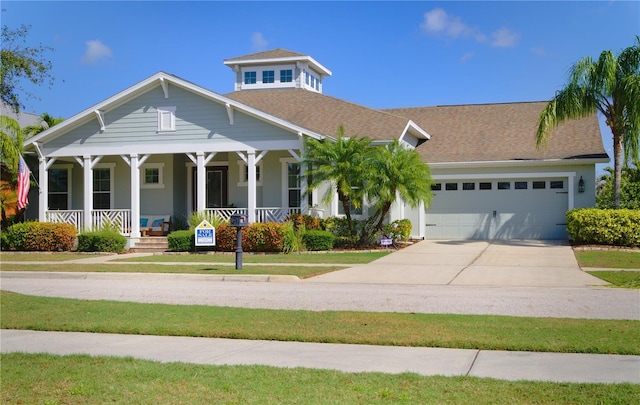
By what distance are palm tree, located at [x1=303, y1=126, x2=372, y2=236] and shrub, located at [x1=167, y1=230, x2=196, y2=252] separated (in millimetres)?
4407

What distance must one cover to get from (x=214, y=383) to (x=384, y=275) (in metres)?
10.1

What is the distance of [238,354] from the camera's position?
8195mm

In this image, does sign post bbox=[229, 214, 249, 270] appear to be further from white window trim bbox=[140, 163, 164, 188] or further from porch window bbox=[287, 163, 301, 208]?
white window trim bbox=[140, 163, 164, 188]

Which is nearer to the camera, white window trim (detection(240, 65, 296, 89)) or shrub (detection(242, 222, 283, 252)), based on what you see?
shrub (detection(242, 222, 283, 252))

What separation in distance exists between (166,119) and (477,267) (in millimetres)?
13077

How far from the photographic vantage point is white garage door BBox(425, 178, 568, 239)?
25.0m

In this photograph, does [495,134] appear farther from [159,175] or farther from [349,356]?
[349,356]

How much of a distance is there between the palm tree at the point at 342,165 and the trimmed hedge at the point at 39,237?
911 cm

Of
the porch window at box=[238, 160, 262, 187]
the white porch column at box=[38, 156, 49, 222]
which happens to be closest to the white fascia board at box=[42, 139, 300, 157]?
the white porch column at box=[38, 156, 49, 222]

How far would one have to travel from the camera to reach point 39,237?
24422 mm

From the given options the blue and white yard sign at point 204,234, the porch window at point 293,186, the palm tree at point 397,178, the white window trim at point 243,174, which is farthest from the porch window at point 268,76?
the blue and white yard sign at point 204,234

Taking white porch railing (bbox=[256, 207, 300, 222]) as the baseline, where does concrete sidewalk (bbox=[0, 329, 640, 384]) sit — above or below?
below

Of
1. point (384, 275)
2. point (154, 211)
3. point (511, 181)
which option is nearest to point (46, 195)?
point (154, 211)

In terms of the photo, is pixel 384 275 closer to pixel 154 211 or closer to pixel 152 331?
pixel 152 331
